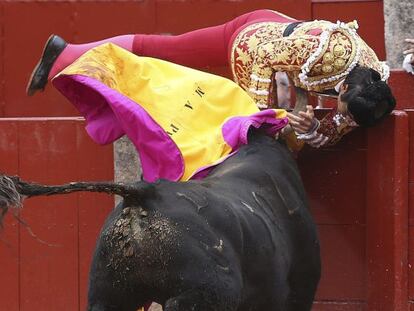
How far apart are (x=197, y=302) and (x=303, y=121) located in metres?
1.34

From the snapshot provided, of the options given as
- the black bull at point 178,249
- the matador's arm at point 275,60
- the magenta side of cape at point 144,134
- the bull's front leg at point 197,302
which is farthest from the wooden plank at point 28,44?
the bull's front leg at point 197,302

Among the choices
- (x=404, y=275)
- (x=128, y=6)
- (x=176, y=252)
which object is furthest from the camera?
(x=128, y=6)

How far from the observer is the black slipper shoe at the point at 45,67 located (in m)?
5.35

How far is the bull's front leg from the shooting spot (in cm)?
362

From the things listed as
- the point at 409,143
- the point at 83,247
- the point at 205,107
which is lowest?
the point at 83,247

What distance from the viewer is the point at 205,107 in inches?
188

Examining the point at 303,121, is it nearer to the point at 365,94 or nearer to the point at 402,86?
the point at 365,94

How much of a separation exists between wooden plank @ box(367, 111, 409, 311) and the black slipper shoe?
4.45ft

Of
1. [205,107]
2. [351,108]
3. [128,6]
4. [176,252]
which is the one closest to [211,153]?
[205,107]

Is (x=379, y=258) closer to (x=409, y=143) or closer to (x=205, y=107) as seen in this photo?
(x=409, y=143)

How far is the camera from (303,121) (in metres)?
4.80

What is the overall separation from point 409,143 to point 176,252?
176 cm

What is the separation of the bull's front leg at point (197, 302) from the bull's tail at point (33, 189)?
317 mm

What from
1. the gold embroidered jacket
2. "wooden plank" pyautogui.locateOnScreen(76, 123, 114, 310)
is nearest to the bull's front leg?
the gold embroidered jacket
